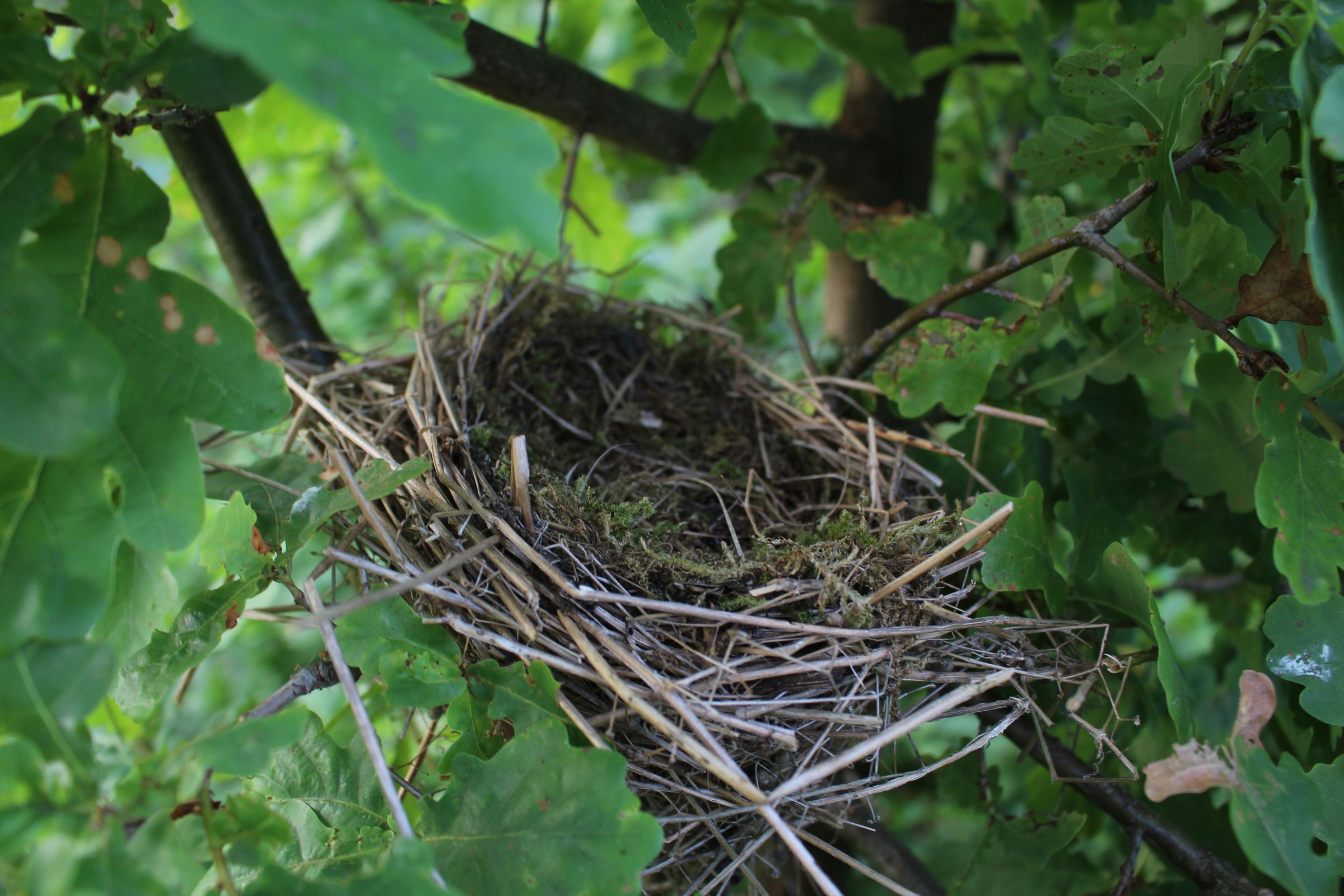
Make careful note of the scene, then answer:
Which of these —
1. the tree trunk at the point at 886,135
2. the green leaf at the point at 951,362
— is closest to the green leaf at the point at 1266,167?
the green leaf at the point at 951,362

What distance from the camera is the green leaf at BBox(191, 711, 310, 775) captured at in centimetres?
63

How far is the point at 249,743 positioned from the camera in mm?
649

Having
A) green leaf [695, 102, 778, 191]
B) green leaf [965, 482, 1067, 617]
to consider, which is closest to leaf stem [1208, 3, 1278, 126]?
green leaf [965, 482, 1067, 617]

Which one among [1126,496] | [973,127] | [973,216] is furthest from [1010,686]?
[973,127]

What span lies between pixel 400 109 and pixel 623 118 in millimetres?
983

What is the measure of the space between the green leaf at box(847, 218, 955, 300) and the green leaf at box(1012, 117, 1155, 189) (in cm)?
24

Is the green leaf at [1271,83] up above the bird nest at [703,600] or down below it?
above

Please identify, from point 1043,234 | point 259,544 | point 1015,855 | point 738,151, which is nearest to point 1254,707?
point 1015,855

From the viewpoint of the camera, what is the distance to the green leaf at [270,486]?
980 mm

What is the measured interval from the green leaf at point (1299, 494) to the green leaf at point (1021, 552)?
0.22m

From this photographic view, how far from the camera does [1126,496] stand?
1.32 m

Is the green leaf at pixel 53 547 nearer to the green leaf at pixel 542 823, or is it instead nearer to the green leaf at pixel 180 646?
the green leaf at pixel 180 646

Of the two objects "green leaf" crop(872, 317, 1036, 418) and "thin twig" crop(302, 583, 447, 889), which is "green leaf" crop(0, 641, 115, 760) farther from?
"green leaf" crop(872, 317, 1036, 418)

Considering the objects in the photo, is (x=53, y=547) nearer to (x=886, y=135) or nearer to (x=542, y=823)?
(x=542, y=823)
